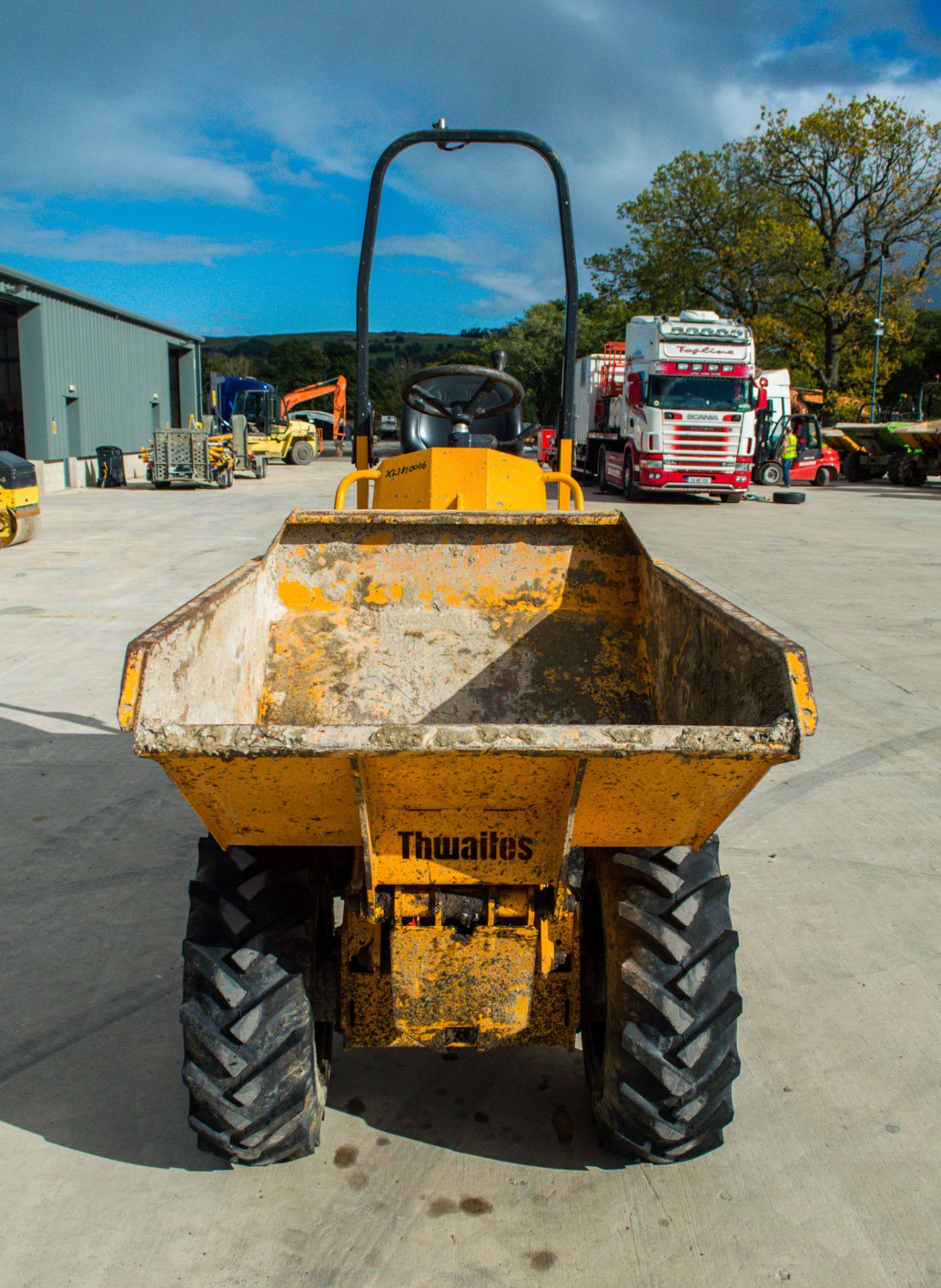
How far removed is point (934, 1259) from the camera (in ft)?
7.32

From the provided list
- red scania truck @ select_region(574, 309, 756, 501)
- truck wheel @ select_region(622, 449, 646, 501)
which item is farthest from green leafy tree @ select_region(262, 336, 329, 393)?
red scania truck @ select_region(574, 309, 756, 501)

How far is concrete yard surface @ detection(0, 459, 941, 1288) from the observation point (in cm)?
223

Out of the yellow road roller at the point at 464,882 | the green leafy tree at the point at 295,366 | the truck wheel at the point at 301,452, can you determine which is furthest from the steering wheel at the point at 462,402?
the green leafy tree at the point at 295,366

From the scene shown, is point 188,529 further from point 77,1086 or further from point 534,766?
point 534,766

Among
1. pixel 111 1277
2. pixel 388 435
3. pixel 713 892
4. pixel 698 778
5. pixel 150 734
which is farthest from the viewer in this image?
pixel 388 435

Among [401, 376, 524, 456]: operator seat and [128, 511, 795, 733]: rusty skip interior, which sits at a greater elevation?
[401, 376, 524, 456]: operator seat

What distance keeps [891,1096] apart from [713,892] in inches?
41.0

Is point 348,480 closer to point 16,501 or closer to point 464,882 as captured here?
point 464,882

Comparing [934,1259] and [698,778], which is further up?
[698,778]

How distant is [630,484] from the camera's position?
2173 cm

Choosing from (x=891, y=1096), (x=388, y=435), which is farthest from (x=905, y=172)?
(x=891, y=1096)

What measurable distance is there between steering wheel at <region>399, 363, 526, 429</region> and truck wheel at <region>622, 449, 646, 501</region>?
631 inches

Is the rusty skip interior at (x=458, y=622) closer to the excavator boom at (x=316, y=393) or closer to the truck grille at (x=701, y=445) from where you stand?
the truck grille at (x=701, y=445)

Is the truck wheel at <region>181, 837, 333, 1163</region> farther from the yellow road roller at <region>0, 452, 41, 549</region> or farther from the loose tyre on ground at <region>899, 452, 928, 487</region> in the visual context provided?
the loose tyre on ground at <region>899, 452, 928, 487</region>
